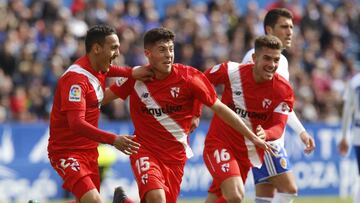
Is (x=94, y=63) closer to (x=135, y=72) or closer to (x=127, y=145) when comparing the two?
(x=135, y=72)

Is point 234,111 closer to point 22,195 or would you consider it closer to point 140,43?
point 22,195

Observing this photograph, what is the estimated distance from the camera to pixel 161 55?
35.5 feet

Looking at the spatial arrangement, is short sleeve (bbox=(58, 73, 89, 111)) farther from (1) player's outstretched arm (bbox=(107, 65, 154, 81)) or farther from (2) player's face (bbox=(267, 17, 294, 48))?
(2) player's face (bbox=(267, 17, 294, 48))

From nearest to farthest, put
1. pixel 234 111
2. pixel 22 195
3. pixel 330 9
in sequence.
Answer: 1. pixel 234 111
2. pixel 22 195
3. pixel 330 9

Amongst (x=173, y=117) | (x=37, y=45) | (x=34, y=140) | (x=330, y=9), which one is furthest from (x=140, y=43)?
(x=173, y=117)

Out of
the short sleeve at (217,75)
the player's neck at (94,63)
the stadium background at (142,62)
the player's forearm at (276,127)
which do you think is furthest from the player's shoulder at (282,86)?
the stadium background at (142,62)

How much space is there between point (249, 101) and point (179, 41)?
11.8 m

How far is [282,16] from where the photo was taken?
→ 12547 mm

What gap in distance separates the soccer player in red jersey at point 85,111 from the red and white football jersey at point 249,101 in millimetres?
1186

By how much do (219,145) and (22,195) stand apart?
834 centimetres

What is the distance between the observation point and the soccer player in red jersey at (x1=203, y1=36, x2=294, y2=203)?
1148cm

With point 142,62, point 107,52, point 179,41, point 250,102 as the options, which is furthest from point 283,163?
point 179,41

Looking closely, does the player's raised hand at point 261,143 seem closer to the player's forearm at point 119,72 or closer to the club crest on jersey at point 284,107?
the club crest on jersey at point 284,107

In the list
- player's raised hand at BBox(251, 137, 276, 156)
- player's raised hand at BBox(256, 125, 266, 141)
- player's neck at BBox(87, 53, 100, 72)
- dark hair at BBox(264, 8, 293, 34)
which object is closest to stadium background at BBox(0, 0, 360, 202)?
dark hair at BBox(264, 8, 293, 34)
